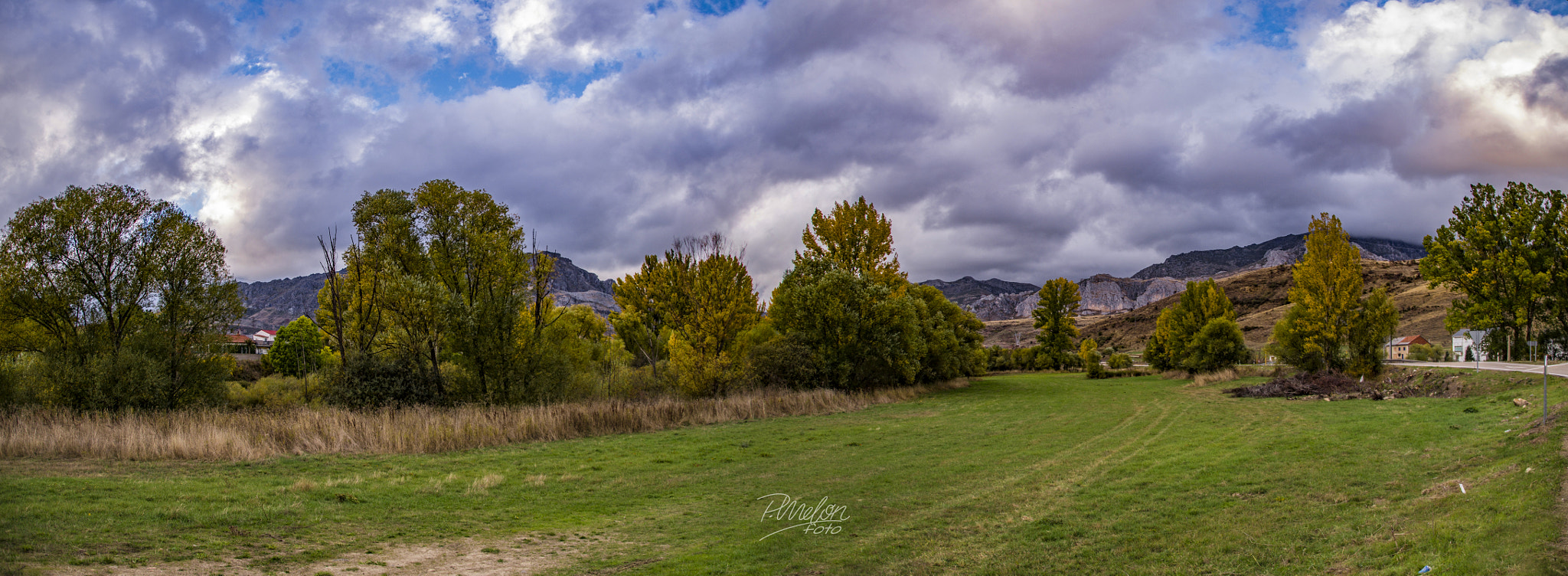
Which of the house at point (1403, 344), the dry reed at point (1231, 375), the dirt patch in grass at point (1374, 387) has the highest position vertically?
the dirt patch in grass at point (1374, 387)

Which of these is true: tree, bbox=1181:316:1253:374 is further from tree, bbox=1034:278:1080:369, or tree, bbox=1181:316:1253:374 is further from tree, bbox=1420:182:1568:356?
tree, bbox=1034:278:1080:369

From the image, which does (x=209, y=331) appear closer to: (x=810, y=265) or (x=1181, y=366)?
(x=810, y=265)

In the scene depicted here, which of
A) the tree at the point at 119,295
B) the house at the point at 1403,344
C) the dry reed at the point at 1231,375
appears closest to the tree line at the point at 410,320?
the tree at the point at 119,295

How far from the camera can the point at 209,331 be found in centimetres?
3008

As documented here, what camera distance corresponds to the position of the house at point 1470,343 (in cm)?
3012

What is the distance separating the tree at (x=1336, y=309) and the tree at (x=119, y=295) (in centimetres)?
5039

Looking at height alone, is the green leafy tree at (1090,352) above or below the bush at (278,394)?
below

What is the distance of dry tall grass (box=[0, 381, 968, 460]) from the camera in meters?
14.8

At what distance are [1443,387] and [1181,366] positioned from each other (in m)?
31.2

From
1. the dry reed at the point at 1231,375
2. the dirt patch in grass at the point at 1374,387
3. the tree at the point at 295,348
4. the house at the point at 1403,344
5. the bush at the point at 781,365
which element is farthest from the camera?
the house at the point at 1403,344

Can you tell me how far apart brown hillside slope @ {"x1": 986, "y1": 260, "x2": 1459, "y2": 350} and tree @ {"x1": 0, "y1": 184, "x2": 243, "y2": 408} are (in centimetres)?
10571

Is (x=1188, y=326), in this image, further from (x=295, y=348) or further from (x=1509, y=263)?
(x=295, y=348)

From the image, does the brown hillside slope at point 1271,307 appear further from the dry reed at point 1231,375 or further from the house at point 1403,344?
the dry reed at point 1231,375

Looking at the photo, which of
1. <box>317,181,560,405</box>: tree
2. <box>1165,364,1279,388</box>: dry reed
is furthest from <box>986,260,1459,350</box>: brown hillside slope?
<box>317,181,560,405</box>: tree
